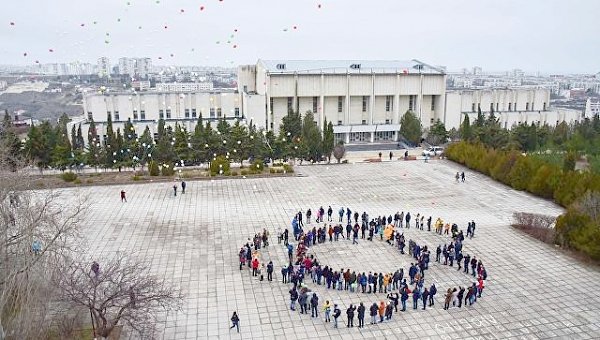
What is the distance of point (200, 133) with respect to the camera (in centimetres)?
3994

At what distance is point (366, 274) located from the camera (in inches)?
742

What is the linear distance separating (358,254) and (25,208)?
12570 mm

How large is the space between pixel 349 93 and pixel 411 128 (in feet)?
26.4

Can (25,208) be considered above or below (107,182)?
above

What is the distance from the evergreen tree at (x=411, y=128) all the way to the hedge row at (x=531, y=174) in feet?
54.9

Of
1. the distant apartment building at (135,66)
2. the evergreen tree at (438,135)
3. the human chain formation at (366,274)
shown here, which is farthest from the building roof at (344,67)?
the distant apartment building at (135,66)

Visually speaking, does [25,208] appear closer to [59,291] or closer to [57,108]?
[59,291]

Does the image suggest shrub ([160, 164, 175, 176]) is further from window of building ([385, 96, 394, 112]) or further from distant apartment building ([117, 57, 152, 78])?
distant apartment building ([117, 57, 152, 78])

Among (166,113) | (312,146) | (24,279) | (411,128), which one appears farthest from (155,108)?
(24,279)

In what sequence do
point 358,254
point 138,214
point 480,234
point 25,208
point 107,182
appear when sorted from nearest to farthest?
point 25,208, point 358,254, point 480,234, point 138,214, point 107,182

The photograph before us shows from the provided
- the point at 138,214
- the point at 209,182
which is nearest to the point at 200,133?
the point at 209,182

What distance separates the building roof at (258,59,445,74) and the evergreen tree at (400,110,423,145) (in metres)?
5.73

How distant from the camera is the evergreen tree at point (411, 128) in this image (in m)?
54.6

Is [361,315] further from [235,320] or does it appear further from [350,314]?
[235,320]
